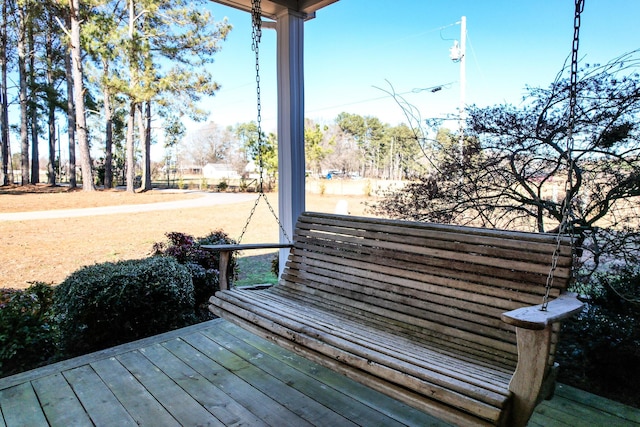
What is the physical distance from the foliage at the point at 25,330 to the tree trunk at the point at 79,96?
5.20 feet

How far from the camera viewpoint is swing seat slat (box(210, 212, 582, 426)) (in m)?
1.08

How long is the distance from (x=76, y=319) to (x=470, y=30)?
4260 mm

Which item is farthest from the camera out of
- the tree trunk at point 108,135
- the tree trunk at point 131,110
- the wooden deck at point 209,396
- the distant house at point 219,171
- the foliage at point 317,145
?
the distant house at point 219,171

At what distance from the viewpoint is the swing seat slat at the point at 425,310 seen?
3.55ft

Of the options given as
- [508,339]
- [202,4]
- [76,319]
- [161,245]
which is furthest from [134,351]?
[202,4]

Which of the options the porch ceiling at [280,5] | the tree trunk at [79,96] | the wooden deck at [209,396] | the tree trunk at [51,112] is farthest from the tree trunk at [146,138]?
the wooden deck at [209,396]

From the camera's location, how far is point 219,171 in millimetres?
6312

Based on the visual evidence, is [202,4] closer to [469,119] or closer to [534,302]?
[469,119]

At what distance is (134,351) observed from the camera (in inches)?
92.2

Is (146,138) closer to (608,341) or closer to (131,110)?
(131,110)

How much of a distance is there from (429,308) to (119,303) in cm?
192

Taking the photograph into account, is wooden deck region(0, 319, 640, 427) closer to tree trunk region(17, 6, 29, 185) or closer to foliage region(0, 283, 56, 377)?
foliage region(0, 283, 56, 377)

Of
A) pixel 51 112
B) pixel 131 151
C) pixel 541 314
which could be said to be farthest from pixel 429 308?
pixel 131 151

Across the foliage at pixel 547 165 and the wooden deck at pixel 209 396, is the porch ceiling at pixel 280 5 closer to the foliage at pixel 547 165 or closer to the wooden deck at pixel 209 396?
the foliage at pixel 547 165
